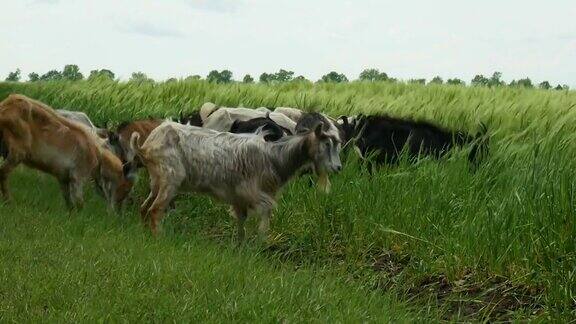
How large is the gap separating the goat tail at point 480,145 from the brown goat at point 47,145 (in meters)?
4.23

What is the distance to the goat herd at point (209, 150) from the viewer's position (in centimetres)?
916

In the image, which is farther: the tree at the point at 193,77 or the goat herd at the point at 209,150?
the tree at the point at 193,77

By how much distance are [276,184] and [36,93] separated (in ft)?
46.1

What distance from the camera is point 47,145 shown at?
9.98 metres

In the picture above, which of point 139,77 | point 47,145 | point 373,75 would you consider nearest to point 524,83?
point 373,75

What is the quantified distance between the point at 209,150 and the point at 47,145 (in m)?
2.02

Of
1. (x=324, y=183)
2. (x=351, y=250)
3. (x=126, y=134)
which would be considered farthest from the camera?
(x=126, y=134)

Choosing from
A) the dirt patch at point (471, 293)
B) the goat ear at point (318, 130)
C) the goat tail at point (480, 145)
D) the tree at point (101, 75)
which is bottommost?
the tree at point (101, 75)

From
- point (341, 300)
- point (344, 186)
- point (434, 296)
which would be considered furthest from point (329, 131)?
point (341, 300)

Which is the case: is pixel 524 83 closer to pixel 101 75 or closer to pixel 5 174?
pixel 101 75

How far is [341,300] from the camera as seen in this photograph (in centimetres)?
636

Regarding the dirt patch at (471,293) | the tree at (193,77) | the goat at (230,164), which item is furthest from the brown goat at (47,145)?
the tree at (193,77)

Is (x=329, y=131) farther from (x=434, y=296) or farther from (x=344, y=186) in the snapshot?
(x=434, y=296)

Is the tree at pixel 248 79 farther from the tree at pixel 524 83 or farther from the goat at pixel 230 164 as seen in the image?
the goat at pixel 230 164
